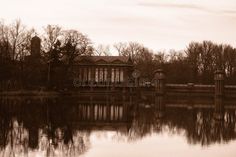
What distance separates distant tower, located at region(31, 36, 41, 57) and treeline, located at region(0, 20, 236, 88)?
55 centimetres

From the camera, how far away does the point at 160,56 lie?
10512 cm

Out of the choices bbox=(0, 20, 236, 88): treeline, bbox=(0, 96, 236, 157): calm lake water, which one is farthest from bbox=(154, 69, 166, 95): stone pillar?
bbox=(0, 96, 236, 157): calm lake water

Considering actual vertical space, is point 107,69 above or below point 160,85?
above

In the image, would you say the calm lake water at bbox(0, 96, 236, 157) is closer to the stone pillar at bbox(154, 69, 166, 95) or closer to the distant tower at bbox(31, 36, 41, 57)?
the distant tower at bbox(31, 36, 41, 57)

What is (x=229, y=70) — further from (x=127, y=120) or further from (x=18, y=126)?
(x=18, y=126)

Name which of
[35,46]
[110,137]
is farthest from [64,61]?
[110,137]

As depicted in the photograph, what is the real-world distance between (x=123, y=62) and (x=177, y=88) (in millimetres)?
17624

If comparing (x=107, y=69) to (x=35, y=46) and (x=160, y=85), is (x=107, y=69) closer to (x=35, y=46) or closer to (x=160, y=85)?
(x=160, y=85)

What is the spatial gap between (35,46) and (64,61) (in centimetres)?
510

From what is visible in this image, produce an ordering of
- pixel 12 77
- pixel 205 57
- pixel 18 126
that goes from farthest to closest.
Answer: pixel 205 57
pixel 12 77
pixel 18 126

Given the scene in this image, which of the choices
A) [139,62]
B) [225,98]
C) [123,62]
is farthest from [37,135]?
[139,62]

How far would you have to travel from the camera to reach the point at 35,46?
66375mm

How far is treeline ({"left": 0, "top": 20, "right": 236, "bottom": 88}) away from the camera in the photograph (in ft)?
195

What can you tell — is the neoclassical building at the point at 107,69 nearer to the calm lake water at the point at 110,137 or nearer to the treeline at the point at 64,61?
the treeline at the point at 64,61
